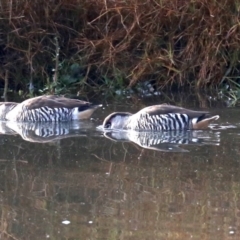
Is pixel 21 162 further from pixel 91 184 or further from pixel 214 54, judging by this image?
pixel 214 54

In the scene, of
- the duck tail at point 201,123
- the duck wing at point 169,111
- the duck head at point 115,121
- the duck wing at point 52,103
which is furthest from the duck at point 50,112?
the duck tail at point 201,123

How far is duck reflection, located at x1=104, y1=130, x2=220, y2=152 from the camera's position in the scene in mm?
10203

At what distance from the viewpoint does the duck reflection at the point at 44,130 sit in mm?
11031

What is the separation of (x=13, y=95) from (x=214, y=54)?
3.42 m

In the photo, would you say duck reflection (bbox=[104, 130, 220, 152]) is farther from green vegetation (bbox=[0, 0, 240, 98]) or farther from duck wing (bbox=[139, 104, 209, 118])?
green vegetation (bbox=[0, 0, 240, 98])

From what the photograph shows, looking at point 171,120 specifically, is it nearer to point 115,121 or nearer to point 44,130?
point 115,121

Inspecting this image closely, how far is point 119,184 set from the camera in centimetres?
834

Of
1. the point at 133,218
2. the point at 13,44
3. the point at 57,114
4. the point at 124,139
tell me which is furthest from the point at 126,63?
the point at 133,218

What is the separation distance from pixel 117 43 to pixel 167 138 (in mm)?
4733

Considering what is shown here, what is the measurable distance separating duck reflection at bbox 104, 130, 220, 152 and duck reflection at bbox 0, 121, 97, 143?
0.53 meters

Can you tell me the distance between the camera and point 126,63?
49.5 ft

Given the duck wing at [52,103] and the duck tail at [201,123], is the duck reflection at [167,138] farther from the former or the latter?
the duck wing at [52,103]

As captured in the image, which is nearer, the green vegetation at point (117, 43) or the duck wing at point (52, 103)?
the duck wing at point (52, 103)

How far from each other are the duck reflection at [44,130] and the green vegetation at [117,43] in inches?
92.9
